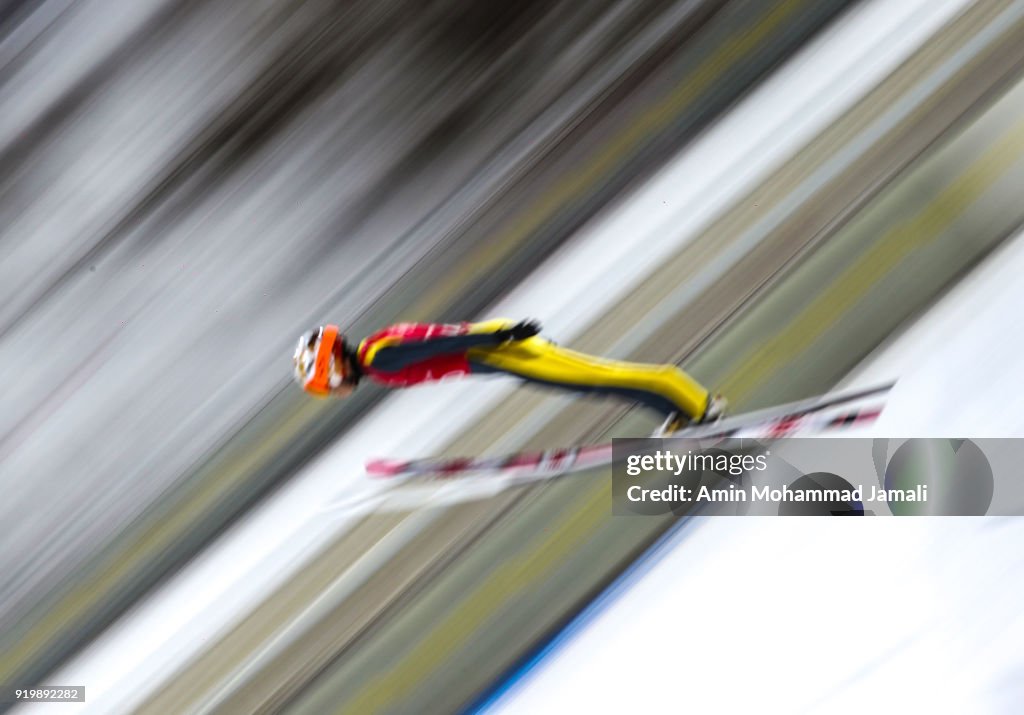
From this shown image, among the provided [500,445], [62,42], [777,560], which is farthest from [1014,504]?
[62,42]

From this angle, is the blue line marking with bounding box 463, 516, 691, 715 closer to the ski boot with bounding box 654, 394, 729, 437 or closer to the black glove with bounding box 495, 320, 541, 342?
the ski boot with bounding box 654, 394, 729, 437

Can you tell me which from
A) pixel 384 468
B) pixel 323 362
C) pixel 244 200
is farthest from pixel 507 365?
pixel 244 200

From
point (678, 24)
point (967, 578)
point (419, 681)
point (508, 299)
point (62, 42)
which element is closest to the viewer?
point (967, 578)

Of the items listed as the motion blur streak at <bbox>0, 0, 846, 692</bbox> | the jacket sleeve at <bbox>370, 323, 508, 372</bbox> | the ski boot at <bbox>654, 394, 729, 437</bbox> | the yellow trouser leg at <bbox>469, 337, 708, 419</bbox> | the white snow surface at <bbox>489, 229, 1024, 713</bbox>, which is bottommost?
the white snow surface at <bbox>489, 229, 1024, 713</bbox>

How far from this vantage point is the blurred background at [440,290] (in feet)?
11.8

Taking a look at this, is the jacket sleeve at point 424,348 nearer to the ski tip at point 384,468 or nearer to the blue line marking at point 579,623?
the ski tip at point 384,468

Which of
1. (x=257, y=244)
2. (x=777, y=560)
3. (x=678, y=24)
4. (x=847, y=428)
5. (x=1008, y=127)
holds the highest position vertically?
(x=678, y=24)

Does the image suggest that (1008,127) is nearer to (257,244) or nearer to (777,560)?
(777,560)

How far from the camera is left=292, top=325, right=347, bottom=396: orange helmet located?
10.1 ft

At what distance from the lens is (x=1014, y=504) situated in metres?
3.17

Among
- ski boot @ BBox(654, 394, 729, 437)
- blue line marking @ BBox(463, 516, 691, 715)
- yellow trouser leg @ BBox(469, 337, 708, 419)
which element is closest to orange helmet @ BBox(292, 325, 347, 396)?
yellow trouser leg @ BBox(469, 337, 708, 419)

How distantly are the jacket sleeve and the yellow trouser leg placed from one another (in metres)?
0.12

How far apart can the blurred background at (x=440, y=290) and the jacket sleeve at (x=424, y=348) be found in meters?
0.93

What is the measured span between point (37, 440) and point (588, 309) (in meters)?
2.93
